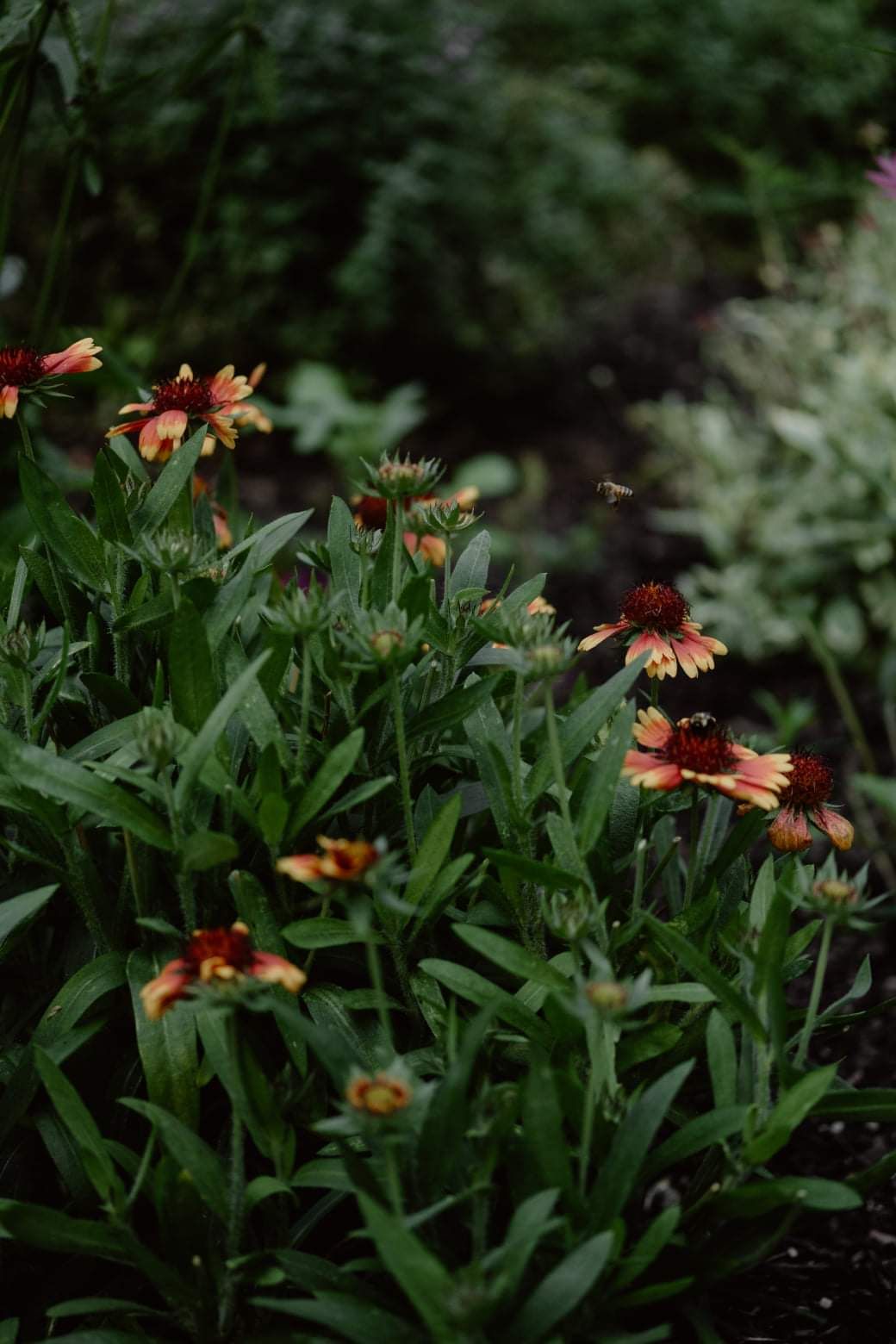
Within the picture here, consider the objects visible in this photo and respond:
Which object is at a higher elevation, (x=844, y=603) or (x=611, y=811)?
(x=611, y=811)

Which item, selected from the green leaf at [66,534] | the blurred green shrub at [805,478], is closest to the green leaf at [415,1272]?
the green leaf at [66,534]

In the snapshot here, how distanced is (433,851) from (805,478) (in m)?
2.25

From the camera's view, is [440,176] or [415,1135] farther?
[440,176]

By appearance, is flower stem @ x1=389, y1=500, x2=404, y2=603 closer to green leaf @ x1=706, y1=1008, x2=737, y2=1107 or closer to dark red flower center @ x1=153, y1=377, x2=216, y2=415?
dark red flower center @ x1=153, y1=377, x2=216, y2=415

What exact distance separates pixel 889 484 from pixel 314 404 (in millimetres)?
1721

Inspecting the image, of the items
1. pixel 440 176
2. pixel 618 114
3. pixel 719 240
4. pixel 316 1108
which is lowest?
pixel 719 240

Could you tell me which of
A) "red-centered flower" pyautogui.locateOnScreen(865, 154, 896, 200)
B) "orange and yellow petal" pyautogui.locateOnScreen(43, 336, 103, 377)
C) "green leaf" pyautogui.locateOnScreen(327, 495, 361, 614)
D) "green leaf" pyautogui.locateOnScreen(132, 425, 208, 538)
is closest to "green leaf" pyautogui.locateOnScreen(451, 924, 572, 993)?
"green leaf" pyautogui.locateOnScreen(327, 495, 361, 614)

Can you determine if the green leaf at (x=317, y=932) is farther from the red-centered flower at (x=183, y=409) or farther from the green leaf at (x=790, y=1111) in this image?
the red-centered flower at (x=183, y=409)

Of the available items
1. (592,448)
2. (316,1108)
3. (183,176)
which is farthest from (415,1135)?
(183,176)

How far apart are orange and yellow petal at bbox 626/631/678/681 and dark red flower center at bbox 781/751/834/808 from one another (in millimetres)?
135

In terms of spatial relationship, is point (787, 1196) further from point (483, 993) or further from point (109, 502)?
point (109, 502)

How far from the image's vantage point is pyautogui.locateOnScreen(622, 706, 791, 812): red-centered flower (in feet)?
2.85

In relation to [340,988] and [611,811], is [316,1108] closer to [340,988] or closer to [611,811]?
[340,988]

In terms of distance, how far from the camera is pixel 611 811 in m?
1.09
